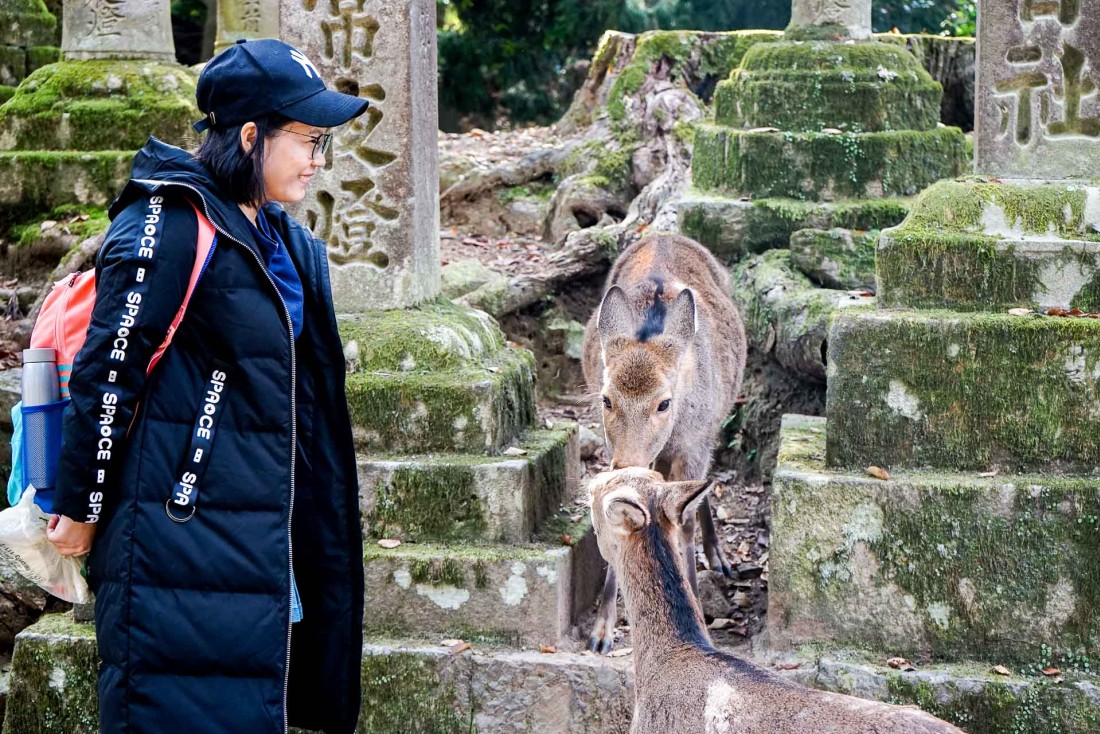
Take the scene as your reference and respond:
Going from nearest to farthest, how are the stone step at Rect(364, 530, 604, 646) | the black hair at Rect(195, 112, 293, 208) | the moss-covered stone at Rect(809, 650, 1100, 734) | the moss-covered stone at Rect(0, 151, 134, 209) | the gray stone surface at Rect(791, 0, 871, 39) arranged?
1. the black hair at Rect(195, 112, 293, 208)
2. the moss-covered stone at Rect(809, 650, 1100, 734)
3. the stone step at Rect(364, 530, 604, 646)
4. the moss-covered stone at Rect(0, 151, 134, 209)
5. the gray stone surface at Rect(791, 0, 871, 39)

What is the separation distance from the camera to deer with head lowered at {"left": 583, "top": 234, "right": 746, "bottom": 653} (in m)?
5.69

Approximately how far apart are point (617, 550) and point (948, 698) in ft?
4.60

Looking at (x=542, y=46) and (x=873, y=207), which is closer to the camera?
(x=873, y=207)

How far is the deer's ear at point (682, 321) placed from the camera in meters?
5.95

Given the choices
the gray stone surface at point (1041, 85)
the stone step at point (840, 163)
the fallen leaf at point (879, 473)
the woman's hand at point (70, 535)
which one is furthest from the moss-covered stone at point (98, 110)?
the woman's hand at point (70, 535)

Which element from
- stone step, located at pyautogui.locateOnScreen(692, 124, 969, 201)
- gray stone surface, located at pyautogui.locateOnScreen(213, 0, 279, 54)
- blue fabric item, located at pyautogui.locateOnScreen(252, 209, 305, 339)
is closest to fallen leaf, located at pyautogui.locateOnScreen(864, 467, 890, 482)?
blue fabric item, located at pyautogui.locateOnScreen(252, 209, 305, 339)

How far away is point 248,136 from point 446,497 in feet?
6.91

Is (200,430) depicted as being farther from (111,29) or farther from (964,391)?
(111,29)

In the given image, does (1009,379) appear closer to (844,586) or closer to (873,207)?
(844,586)

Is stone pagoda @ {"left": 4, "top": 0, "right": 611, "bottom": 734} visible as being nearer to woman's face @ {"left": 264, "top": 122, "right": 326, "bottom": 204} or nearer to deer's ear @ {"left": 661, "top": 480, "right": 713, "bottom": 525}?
deer's ear @ {"left": 661, "top": 480, "right": 713, "bottom": 525}

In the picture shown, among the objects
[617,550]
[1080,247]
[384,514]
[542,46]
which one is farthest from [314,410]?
[542,46]

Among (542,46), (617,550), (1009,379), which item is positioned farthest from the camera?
(542,46)

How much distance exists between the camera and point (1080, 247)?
5.23 meters

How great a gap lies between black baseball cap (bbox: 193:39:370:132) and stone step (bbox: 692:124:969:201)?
5.30 meters
